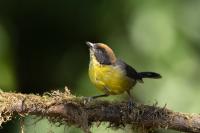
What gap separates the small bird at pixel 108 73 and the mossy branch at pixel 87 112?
0.58 metres

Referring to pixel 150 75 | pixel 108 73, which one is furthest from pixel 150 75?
pixel 108 73

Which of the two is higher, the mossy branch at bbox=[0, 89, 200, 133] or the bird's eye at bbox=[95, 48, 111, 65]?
the bird's eye at bbox=[95, 48, 111, 65]

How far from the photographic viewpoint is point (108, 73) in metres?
4.41

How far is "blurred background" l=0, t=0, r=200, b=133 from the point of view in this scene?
5.37 meters

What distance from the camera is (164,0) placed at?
5.59 metres

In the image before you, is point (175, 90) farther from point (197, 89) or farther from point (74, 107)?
point (74, 107)

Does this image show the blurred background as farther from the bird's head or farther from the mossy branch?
the mossy branch

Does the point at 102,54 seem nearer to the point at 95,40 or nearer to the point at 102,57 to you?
the point at 102,57

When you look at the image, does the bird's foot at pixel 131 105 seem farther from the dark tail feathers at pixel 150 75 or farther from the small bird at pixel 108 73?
the dark tail feathers at pixel 150 75

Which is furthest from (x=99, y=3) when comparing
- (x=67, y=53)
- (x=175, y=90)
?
(x=175, y=90)

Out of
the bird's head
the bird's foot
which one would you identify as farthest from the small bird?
the bird's foot

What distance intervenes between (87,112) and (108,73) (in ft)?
2.71

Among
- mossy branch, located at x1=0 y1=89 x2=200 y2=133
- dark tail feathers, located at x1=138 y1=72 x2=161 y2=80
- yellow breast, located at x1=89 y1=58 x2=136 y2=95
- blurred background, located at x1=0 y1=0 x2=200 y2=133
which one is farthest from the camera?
blurred background, located at x1=0 y1=0 x2=200 y2=133

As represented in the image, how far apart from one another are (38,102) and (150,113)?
2.13 ft
